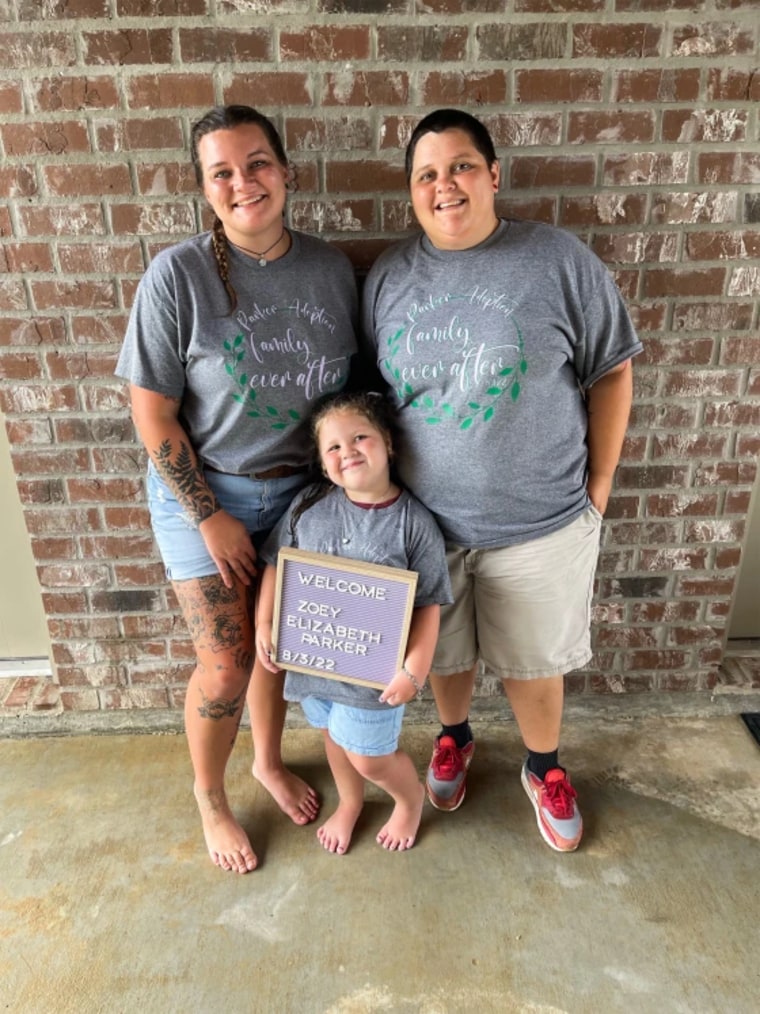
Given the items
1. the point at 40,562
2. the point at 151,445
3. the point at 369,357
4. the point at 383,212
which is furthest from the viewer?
the point at 40,562

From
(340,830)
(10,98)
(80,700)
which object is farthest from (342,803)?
(10,98)

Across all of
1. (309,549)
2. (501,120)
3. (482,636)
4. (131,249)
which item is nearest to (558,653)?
(482,636)

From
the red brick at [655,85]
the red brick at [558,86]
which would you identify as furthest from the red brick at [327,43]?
the red brick at [655,85]

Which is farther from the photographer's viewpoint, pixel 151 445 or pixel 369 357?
pixel 369 357

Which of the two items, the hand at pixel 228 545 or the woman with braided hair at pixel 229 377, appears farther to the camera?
the hand at pixel 228 545

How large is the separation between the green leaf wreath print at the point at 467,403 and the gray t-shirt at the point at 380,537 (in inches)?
7.6

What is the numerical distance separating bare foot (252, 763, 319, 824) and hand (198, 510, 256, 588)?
0.58 meters

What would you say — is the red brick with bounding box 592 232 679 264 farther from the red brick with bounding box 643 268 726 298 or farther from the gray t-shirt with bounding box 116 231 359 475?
the gray t-shirt with bounding box 116 231 359 475

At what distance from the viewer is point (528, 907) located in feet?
5.84

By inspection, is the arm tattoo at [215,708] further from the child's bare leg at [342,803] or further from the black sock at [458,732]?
the black sock at [458,732]

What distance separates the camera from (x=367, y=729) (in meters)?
1.78

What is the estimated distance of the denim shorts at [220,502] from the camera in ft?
5.83

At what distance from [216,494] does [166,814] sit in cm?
88

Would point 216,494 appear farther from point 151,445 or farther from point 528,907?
point 528,907
